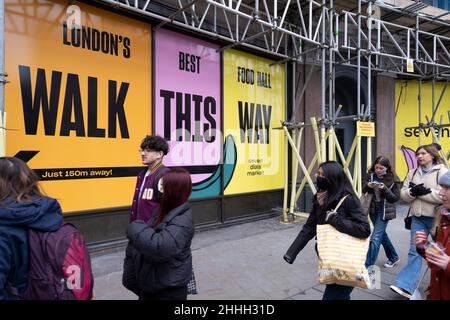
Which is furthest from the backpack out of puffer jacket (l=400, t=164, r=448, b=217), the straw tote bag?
puffer jacket (l=400, t=164, r=448, b=217)

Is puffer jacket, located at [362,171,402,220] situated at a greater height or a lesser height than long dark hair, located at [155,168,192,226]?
lesser

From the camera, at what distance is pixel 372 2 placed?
282 inches

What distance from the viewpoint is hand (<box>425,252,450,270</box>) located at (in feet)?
6.49

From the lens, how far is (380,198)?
4.35 meters

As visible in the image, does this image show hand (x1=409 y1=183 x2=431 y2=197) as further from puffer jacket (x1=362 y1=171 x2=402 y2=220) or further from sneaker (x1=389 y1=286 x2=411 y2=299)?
sneaker (x1=389 y1=286 x2=411 y2=299)

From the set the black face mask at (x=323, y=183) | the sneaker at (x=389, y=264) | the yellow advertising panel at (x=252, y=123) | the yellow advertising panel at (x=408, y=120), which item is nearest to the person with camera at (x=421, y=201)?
the sneaker at (x=389, y=264)

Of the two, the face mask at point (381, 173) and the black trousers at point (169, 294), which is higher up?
the face mask at point (381, 173)

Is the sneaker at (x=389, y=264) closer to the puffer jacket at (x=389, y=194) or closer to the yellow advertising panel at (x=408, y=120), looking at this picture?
the puffer jacket at (x=389, y=194)

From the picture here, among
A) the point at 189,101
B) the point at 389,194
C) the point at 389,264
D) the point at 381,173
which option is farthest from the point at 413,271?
the point at 189,101

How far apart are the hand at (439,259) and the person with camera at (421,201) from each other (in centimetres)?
183

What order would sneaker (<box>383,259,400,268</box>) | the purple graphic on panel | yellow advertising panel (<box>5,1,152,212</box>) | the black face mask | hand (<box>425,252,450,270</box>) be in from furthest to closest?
1. the purple graphic on panel
2. sneaker (<box>383,259,400,268</box>)
3. yellow advertising panel (<box>5,1,152,212</box>)
4. the black face mask
5. hand (<box>425,252,450,270</box>)

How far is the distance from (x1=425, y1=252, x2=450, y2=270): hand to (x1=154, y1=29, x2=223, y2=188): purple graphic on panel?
15.3 ft

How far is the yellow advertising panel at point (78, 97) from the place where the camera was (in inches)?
180
